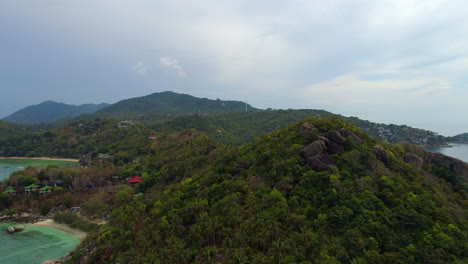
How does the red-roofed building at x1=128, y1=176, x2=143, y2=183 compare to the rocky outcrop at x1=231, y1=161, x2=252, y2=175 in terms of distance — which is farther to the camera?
the red-roofed building at x1=128, y1=176, x2=143, y2=183

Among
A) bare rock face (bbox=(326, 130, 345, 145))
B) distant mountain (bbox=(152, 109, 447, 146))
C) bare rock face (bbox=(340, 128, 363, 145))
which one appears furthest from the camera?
distant mountain (bbox=(152, 109, 447, 146))

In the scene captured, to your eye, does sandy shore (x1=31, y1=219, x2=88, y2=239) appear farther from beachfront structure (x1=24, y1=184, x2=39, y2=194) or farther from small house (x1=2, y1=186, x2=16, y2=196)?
small house (x1=2, y1=186, x2=16, y2=196)

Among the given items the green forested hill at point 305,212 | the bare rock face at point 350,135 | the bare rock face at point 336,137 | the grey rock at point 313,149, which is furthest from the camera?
the bare rock face at point 350,135

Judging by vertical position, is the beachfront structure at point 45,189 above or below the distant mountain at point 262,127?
below

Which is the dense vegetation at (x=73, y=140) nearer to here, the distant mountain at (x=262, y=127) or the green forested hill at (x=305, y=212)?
the distant mountain at (x=262, y=127)

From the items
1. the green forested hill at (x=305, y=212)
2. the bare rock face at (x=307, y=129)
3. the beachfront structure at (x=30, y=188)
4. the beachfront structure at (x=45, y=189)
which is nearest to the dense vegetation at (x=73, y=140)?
the beachfront structure at (x=45, y=189)

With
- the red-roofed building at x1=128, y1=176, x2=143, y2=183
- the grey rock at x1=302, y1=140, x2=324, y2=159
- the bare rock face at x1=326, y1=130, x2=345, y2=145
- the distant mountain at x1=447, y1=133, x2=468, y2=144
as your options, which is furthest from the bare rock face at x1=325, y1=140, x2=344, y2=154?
the distant mountain at x1=447, y1=133, x2=468, y2=144

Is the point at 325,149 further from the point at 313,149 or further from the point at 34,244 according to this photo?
the point at 34,244
